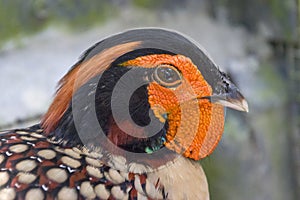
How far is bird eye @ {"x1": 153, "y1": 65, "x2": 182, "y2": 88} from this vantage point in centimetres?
111

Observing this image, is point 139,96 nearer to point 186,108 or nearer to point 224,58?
point 186,108

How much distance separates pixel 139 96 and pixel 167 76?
0.20 feet

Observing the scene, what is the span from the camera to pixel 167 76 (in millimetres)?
1126

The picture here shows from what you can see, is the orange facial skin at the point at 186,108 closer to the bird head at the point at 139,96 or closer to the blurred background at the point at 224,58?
the bird head at the point at 139,96

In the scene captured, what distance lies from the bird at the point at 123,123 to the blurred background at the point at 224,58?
109 centimetres

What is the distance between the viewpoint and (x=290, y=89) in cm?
257

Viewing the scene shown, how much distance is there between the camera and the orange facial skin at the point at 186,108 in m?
1.12

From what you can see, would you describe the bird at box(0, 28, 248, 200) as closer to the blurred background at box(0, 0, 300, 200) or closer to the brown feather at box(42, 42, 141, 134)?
the brown feather at box(42, 42, 141, 134)

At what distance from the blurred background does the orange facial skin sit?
1.05 m

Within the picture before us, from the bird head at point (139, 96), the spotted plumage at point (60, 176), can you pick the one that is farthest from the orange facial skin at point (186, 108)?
the spotted plumage at point (60, 176)

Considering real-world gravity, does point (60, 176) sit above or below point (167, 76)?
below

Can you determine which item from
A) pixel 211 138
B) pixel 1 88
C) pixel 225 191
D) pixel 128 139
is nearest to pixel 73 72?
pixel 128 139

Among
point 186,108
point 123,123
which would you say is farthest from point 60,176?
point 186,108

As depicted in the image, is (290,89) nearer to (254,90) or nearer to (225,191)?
(254,90)
